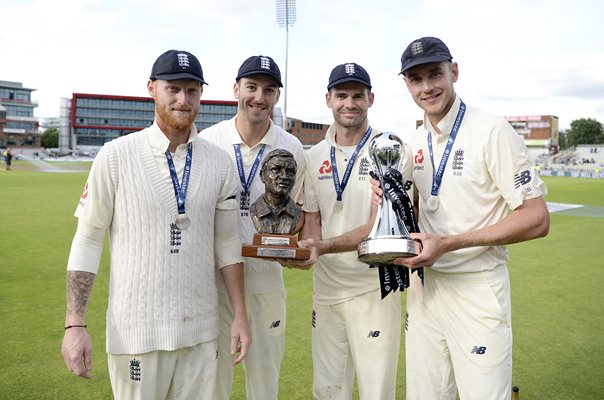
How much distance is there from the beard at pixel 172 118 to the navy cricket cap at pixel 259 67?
0.78 meters

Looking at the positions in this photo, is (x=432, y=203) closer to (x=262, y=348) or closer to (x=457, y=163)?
(x=457, y=163)

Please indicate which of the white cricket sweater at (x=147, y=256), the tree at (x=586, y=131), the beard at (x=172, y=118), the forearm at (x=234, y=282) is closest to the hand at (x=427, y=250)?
the forearm at (x=234, y=282)

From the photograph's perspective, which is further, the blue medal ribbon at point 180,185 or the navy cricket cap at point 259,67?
the navy cricket cap at point 259,67

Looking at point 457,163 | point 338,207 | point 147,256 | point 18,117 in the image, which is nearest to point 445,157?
point 457,163

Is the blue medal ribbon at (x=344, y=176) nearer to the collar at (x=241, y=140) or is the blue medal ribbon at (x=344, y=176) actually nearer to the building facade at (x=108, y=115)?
the collar at (x=241, y=140)

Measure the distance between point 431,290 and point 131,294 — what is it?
1684mm

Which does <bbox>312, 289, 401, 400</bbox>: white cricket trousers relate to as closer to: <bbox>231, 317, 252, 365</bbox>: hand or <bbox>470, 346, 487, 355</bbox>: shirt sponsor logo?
<bbox>470, 346, 487, 355</bbox>: shirt sponsor logo

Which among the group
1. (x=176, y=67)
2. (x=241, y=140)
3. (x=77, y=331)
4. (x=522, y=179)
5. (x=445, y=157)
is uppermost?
(x=176, y=67)

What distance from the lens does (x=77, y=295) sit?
92.1 inches

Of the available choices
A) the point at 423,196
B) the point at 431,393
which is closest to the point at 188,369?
the point at 431,393

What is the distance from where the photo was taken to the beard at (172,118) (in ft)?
8.03

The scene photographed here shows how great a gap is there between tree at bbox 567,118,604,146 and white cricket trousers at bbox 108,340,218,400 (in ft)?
316

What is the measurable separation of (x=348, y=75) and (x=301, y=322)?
304cm

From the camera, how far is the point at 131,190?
2.36m
